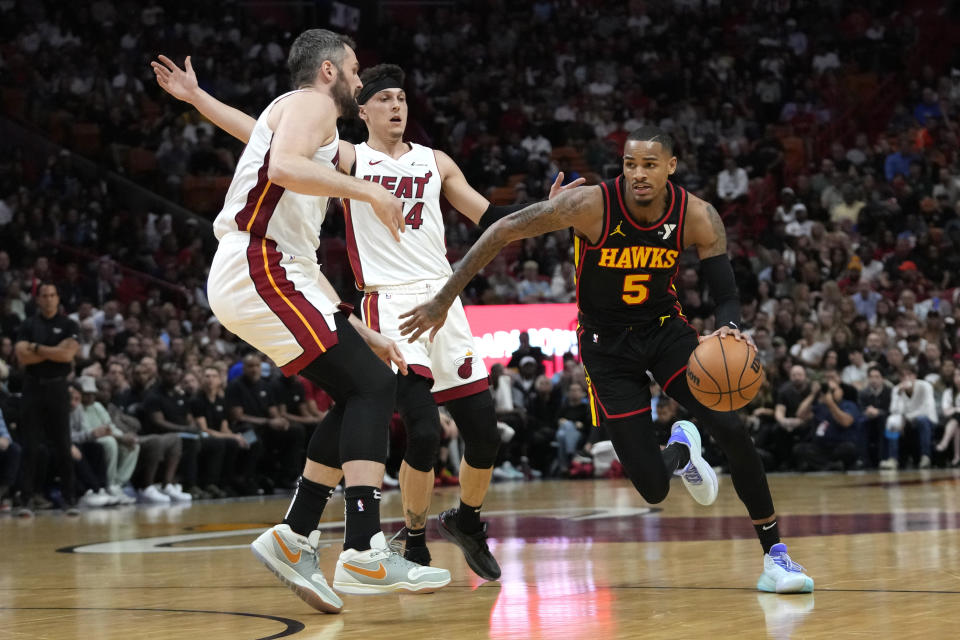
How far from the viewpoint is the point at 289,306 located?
515cm

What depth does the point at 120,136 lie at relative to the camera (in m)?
22.6

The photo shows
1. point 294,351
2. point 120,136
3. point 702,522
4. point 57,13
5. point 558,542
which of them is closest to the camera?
point 294,351

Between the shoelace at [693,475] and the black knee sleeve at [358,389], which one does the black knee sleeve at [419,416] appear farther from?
the shoelace at [693,475]

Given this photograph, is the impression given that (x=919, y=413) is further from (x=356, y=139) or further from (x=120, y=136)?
(x=120, y=136)

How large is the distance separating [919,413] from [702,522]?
27.2ft

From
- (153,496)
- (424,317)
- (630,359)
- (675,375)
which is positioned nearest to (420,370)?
(424,317)

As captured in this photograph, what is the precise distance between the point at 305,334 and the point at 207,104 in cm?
154

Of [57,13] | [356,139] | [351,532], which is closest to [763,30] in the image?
[356,139]

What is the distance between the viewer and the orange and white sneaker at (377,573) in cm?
512

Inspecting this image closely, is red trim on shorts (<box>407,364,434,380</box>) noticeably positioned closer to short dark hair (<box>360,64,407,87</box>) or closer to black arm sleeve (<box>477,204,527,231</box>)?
black arm sleeve (<box>477,204,527,231</box>)

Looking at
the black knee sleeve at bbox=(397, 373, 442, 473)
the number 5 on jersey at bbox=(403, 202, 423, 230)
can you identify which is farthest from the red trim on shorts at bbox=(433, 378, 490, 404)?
the number 5 on jersey at bbox=(403, 202, 423, 230)

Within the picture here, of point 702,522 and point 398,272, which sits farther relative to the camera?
point 702,522

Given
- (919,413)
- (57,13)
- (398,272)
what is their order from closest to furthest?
(398,272)
(919,413)
(57,13)

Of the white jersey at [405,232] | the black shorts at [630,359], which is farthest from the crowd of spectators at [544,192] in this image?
the black shorts at [630,359]
